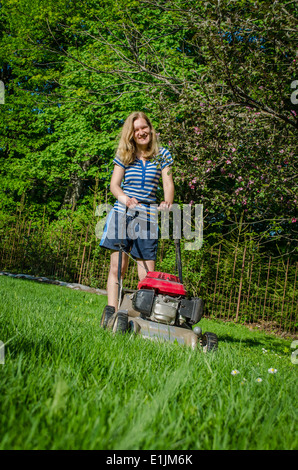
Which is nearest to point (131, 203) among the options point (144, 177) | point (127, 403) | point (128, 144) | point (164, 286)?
point (144, 177)

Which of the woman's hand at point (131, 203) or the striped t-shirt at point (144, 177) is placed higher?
the striped t-shirt at point (144, 177)

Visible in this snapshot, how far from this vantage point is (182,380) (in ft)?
4.98

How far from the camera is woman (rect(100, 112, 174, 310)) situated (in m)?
3.44

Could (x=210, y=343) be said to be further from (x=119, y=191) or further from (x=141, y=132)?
(x=141, y=132)

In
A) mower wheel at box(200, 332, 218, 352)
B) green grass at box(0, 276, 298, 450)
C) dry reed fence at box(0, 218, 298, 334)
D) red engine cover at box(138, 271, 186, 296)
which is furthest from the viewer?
dry reed fence at box(0, 218, 298, 334)

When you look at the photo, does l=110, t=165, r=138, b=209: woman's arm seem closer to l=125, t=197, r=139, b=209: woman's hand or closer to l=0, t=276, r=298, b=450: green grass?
l=125, t=197, r=139, b=209: woman's hand

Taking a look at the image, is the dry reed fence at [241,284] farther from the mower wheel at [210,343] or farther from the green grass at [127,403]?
the green grass at [127,403]

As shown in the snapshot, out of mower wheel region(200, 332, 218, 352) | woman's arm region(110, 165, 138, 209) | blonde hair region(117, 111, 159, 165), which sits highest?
blonde hair region(117, 111, 159, 165)

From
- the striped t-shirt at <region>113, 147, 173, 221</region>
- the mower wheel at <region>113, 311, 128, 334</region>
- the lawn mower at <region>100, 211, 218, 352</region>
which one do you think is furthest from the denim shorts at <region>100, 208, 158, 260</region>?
the mower wheel at <region>113, 311, 128, 334</region>

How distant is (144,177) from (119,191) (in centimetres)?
31

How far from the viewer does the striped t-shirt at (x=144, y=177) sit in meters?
3.51

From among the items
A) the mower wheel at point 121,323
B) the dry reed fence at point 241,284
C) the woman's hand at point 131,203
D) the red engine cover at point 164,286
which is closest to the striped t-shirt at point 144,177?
the woman's hand at point 131,203

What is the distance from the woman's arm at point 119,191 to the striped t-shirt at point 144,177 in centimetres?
5

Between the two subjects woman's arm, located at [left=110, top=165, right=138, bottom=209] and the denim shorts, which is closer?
woman's arm, located at [left=110, top=165, right=138, bottom=209]
